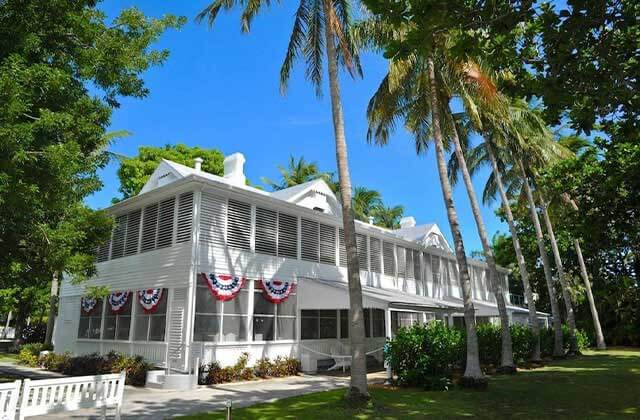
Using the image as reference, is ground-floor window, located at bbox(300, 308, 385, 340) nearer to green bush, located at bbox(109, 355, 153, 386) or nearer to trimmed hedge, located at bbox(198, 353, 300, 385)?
trimmed hedge, located at bbox(198, 353, 300, 385)

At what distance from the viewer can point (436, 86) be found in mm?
15633

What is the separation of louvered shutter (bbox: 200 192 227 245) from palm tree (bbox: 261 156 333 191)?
77.6ft

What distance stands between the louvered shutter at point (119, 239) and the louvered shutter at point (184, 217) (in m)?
3.72

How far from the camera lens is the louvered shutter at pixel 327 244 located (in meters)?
19.1

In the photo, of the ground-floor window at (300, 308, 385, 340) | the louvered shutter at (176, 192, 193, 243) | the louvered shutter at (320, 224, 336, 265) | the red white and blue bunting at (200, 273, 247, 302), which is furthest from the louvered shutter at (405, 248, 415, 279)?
the louvered shutter at (176, 192, 193, 243)

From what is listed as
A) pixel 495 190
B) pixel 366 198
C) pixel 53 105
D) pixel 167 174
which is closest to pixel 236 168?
pixel 167 174

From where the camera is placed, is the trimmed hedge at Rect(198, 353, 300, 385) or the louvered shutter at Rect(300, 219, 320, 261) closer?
the trimmed hedge at Rect(198, 353, 300, 385)

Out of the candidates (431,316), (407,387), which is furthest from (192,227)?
(431,316)

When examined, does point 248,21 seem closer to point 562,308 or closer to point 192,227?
point 192,227

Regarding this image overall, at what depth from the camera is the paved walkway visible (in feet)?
30.2

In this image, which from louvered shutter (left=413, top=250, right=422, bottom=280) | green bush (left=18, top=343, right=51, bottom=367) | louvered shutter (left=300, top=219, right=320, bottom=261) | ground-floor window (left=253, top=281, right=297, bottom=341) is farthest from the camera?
louvered shutter (left=413, top=250, right=422, bottom=280)

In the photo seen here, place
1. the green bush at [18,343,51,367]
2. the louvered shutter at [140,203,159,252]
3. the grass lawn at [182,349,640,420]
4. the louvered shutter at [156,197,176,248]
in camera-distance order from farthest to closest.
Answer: the green bush at [18,343,51,367] → the louvered shutter at [140,203,159,252] → the louvered shutter at [156,197,176,248] → the grass lawn at [182,349,640,420]

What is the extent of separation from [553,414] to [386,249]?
1371 cm

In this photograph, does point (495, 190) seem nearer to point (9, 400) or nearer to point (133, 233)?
point (133, 233)
